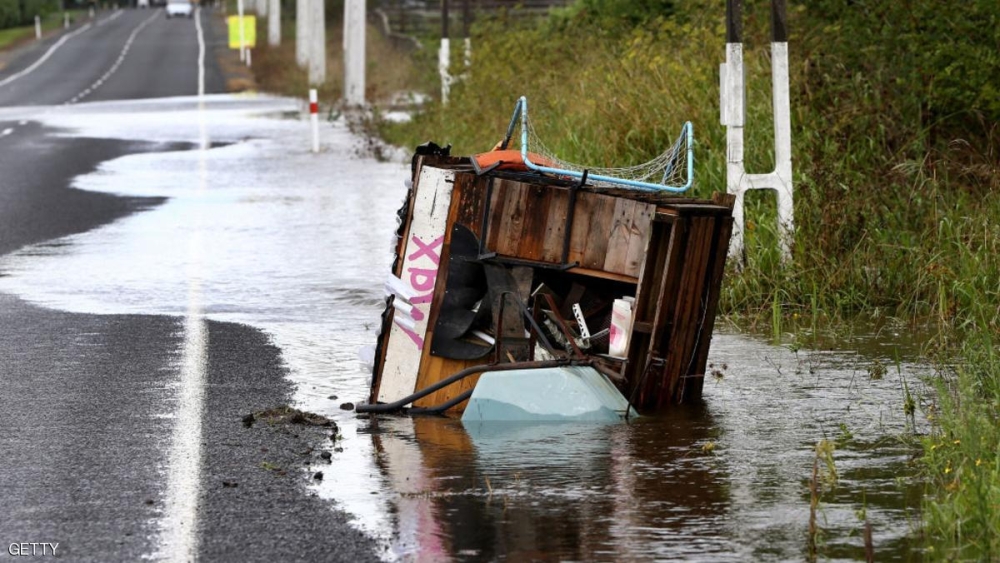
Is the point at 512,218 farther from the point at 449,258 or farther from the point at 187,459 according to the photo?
the point at 187,459

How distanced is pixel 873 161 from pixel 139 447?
8.36 m

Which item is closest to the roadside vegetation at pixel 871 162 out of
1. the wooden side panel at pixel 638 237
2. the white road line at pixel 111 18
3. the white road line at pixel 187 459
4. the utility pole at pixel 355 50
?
the wooden side panel at pixel 638 237

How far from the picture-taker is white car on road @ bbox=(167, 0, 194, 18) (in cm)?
10550

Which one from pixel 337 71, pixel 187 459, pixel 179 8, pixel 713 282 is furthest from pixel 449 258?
pixel 179 8

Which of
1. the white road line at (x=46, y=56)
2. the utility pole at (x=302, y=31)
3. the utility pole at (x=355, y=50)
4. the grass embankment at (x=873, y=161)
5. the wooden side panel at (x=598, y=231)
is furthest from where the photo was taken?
the white road line at (x=46, y=56)

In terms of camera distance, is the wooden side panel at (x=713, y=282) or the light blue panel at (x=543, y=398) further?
the wooden side panel at (x=713, y=282)

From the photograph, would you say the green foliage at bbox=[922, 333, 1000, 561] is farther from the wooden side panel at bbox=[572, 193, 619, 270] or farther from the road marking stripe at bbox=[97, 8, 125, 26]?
the road marking stripe at bbox=[97, 8, 125, 26]

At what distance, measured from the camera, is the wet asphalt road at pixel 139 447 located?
20.8 feet

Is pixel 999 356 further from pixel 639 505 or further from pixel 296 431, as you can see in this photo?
pixel 296 431

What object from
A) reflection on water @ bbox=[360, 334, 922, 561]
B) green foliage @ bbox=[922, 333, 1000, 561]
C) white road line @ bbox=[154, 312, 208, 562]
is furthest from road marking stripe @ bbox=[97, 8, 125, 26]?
green foliage @ bbox=[922, 333, 1000, 561]

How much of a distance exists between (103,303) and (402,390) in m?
4.58

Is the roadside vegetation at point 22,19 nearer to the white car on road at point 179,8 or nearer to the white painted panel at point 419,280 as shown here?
the white car on road at point 179,8

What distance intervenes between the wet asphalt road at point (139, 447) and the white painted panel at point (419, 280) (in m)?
0.65

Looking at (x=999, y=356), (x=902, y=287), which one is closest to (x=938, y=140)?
(x=902, y=287)
